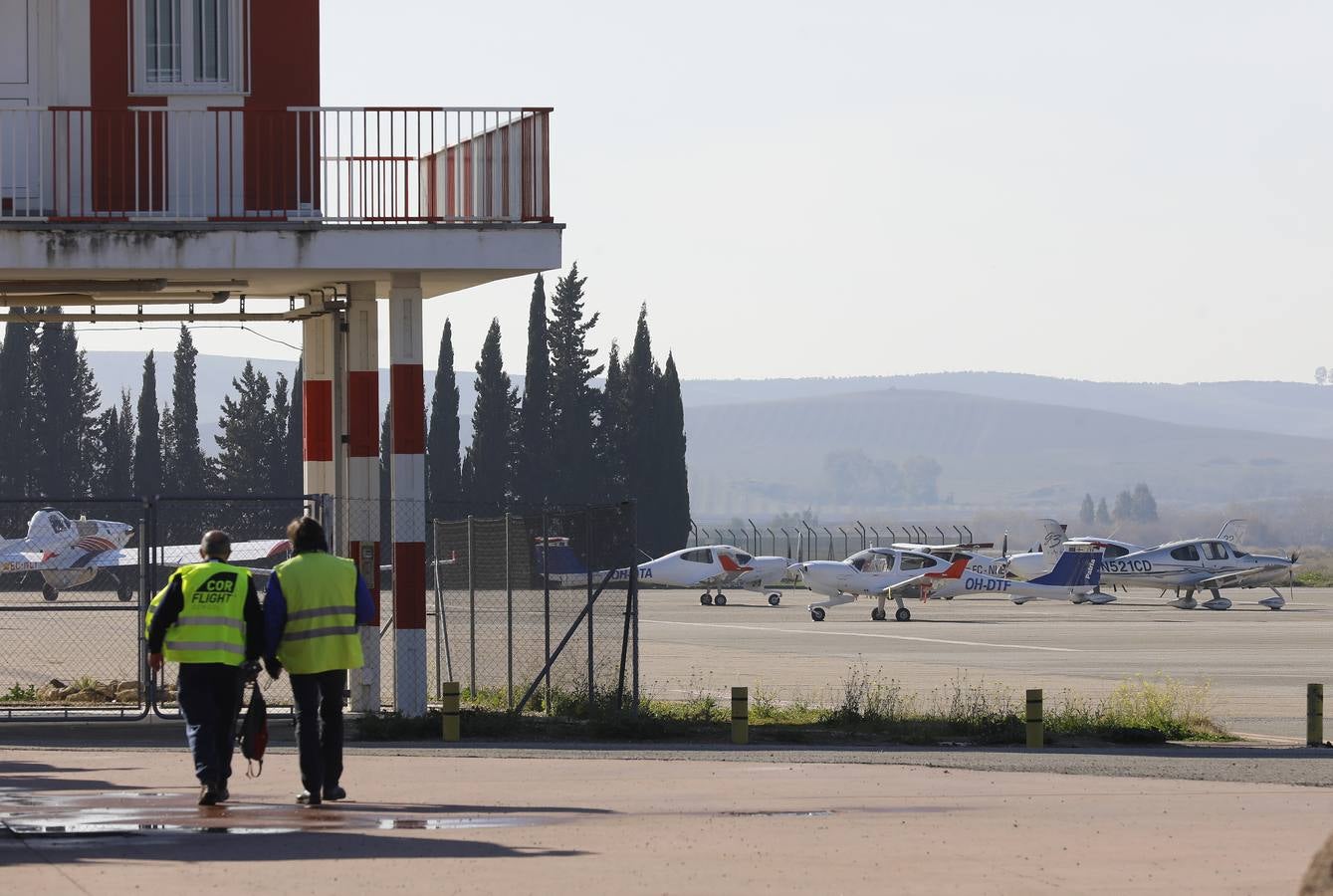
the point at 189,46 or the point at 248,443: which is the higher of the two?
the point at 189,46

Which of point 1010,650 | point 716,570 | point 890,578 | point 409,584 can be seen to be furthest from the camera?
point 716,570

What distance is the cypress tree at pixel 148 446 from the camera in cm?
9438

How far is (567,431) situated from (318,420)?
70.3 meters

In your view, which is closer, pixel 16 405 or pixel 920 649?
pixel 920 649

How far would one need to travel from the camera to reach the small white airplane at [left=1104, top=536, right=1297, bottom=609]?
6431 cm

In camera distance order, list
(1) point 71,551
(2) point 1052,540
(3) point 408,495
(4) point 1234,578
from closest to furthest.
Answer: (3) point 408,495 → (1) point 71,551 → (4) point 1234,578 → (2) point 1052,540

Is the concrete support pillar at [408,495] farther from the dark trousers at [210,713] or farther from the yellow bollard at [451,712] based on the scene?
the dark trousers at [210,713]

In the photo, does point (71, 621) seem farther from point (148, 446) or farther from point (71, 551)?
point (148, 446)

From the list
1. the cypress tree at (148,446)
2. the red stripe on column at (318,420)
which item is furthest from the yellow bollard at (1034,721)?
the cypress tree at (148,446)

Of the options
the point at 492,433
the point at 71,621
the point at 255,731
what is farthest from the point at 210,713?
the point at 492,433

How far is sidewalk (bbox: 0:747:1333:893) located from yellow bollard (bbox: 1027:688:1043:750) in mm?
2803

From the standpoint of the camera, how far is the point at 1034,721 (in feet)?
61.2

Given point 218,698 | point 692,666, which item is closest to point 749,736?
point 218,698

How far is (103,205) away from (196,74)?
174 cm
